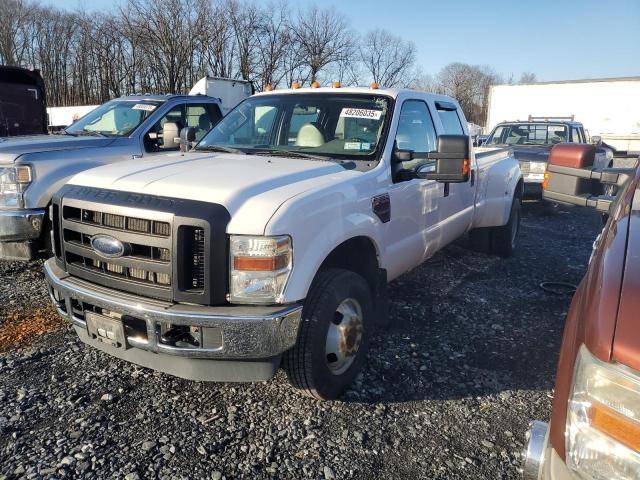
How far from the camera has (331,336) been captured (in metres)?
3.02


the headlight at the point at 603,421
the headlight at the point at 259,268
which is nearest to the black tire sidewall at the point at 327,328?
the headlight at the point at 259,268

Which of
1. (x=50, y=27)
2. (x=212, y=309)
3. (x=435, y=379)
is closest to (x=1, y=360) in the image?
(x=212, y=309)

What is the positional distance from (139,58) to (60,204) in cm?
3744

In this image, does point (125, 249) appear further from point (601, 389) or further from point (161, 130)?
point (161, 130)

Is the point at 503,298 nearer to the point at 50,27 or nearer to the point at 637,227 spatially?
the point at 637,227

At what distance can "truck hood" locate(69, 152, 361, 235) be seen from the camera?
2.51 m

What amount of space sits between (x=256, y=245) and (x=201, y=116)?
203 inches

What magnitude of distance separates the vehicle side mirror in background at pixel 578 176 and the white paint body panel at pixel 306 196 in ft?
3.59

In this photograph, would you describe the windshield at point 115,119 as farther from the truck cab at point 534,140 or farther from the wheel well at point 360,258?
the truck cab at point 534,140

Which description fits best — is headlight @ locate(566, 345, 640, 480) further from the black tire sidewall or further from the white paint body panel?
the black tire sidewall

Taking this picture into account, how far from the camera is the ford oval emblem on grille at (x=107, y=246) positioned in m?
2.67

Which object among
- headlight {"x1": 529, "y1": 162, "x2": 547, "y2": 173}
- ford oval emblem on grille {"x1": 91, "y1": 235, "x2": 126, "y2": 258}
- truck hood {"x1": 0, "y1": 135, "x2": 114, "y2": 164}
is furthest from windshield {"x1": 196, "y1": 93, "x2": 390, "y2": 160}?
headlight {"x1": 529, "y1": 162, "x2": 547, "y2": 173}

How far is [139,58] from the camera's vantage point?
1422 inches

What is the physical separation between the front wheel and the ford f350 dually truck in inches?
72.1
